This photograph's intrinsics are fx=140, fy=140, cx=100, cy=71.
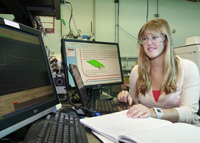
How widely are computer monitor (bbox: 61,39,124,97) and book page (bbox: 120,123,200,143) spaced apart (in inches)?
A: 29.9

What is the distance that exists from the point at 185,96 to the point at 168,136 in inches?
27.1

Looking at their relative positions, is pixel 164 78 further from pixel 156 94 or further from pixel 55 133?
pixel 55 133

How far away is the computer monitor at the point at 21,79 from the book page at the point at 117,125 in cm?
19

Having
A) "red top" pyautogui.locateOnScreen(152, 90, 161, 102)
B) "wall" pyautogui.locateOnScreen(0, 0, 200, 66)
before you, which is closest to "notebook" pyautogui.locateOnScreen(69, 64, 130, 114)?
"red top" pyautogui.locateOnScreen(152, 90, 161, 102)

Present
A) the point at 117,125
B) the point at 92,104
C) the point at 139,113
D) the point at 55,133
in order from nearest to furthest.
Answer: the point at 55,133
the point at 117,125
the point at 139,113
the point at 92,104

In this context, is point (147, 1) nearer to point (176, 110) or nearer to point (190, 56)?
point (190, 56)

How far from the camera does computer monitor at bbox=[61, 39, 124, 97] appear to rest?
113 cm

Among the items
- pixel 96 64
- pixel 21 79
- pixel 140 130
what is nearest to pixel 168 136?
pixel 140 130

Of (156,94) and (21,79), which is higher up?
(21,79)

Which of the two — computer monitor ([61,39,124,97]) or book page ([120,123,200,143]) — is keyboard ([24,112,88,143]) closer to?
book page ([120,123,200,143])

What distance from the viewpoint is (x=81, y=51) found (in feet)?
3.92

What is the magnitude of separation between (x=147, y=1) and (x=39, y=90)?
150 inches

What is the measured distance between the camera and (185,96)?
954mm

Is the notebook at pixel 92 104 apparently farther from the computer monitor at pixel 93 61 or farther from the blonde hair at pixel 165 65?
the blonde hair at pixel 165 65
